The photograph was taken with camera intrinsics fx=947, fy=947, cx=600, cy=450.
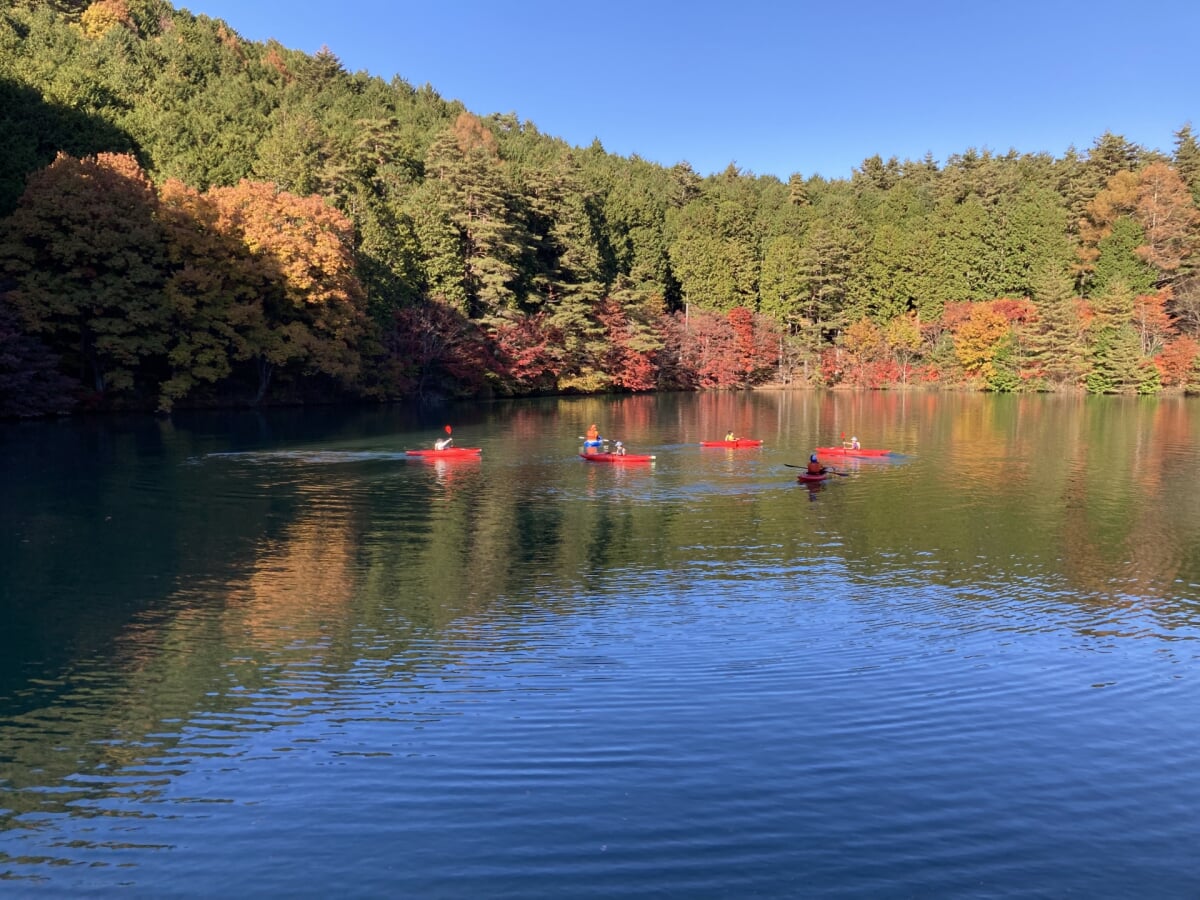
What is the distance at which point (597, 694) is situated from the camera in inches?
458

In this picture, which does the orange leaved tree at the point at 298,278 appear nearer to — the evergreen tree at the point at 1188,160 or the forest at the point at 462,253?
the forest at the point at 462,253

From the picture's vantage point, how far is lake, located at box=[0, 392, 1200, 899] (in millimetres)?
7945

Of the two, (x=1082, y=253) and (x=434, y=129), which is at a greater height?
(x=434, y=129)

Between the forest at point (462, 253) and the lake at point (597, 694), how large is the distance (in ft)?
86.7

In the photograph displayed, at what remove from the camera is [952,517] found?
80.2ft

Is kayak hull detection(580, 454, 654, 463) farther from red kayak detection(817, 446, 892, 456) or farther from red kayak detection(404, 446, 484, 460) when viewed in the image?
red kayak detection(817, 446, 892, 456)

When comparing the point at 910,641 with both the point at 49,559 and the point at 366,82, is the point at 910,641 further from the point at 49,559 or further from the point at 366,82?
the point at 366,82

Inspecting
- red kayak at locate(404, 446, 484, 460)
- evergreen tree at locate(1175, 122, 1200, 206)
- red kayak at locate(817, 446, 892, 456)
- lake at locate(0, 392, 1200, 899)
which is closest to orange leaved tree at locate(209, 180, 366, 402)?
red kayak at locate(404, 446, 484, 460)

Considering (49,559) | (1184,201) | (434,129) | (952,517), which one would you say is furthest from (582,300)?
(49,559)

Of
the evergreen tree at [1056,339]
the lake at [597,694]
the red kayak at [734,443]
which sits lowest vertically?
the lake at [597,694]

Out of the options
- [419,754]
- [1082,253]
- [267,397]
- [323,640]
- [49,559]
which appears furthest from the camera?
[1082,253]

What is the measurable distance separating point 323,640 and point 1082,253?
90503 mm

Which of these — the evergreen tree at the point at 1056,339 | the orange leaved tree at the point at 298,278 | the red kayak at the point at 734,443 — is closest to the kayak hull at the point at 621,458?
the red kayak at the point at 734,443

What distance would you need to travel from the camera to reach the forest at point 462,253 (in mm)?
50281
